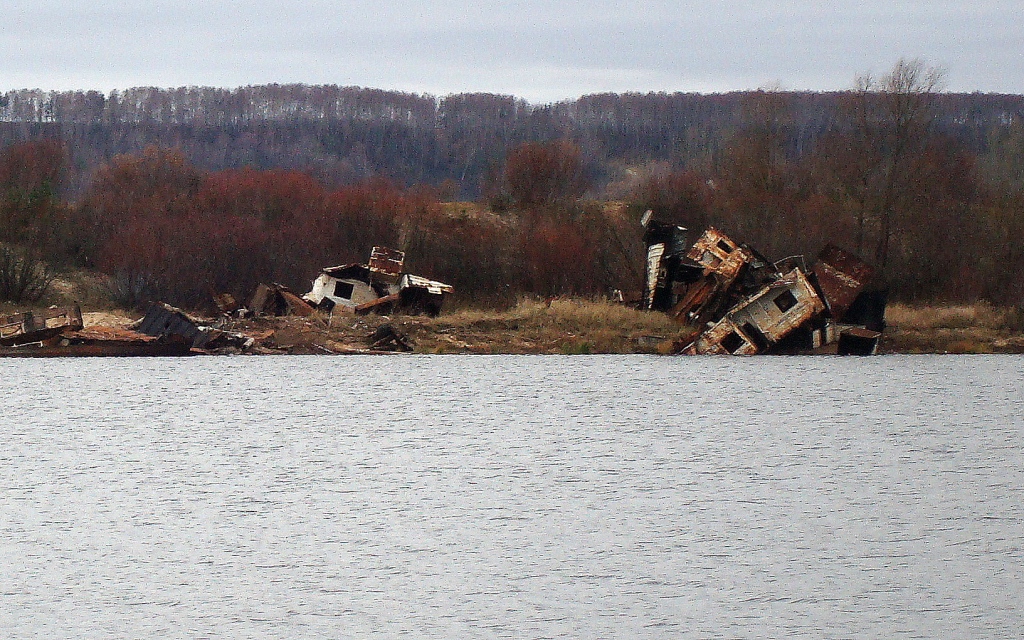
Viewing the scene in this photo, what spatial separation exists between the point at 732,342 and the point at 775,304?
1.69 meters

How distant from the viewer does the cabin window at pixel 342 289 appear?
135ft

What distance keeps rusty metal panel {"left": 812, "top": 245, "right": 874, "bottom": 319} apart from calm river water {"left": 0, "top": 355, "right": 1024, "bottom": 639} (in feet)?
21.5

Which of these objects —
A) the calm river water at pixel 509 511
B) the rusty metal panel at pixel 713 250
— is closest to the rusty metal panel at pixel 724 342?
the rusty metal panel at pixel 713 250

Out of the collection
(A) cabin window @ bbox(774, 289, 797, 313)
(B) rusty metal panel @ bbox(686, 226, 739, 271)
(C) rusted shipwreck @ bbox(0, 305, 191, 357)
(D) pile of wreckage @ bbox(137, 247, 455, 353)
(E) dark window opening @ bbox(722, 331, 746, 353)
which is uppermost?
(B) rusty metal panel @ bbox(686, 226, 739, 271)

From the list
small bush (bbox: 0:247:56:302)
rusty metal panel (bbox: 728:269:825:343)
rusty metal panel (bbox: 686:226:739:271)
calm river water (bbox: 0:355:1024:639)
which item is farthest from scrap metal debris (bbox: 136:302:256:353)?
rusty metal panel (bbox: 728:269:825:343)

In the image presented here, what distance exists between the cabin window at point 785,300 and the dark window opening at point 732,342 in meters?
1.52

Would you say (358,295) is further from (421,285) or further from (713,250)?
(713,250)

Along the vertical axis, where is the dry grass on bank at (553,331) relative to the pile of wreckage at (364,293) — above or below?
below

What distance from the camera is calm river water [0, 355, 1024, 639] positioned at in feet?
37.1

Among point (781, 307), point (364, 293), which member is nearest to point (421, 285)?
point (364, 293)

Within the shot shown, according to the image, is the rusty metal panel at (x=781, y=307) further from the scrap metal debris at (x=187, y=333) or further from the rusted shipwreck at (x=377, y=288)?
the scrap metal debris at (x=187, y=333)

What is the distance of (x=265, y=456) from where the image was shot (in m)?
20.1

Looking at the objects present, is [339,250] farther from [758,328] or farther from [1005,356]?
[1005,356]

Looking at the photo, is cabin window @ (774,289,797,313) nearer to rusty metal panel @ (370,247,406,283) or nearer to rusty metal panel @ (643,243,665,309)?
rusty metal panel @ (643,243,665,309)
